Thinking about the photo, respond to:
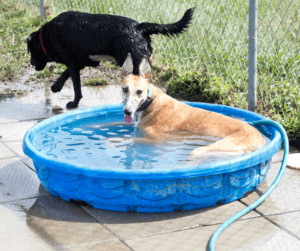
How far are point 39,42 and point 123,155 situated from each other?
252 cm

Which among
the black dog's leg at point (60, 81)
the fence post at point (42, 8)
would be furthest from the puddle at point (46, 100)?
the fence post at point (42, 8)

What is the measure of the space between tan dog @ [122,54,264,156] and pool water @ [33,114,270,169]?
9 cm

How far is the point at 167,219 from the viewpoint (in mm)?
2648

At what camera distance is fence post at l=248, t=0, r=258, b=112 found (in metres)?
4.27

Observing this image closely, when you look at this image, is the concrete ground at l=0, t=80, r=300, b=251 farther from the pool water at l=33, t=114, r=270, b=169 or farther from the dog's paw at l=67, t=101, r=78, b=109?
the dog's paw at l=67, t=101, r=78, b=109

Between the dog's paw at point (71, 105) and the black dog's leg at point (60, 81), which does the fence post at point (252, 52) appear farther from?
the black dog's leg at point (60, 81)

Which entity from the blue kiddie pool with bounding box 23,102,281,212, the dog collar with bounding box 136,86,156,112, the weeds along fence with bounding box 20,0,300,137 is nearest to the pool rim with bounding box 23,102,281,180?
the blue kiddie pool with bounding box 23,102,281,212

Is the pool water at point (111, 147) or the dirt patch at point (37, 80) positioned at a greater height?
the dirt patch at point (37, 80)

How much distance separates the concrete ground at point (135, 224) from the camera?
2.33 m

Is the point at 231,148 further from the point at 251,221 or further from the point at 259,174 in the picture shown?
the point at 251,221

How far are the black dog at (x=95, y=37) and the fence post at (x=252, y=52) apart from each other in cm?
76

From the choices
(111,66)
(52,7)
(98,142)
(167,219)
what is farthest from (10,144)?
(52,7)

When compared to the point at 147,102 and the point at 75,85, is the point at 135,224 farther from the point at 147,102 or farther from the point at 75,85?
the point at 75,85

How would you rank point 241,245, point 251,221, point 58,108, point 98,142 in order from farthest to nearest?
point 58,108 → point 98,142 → point 251,221 → point 241,245
